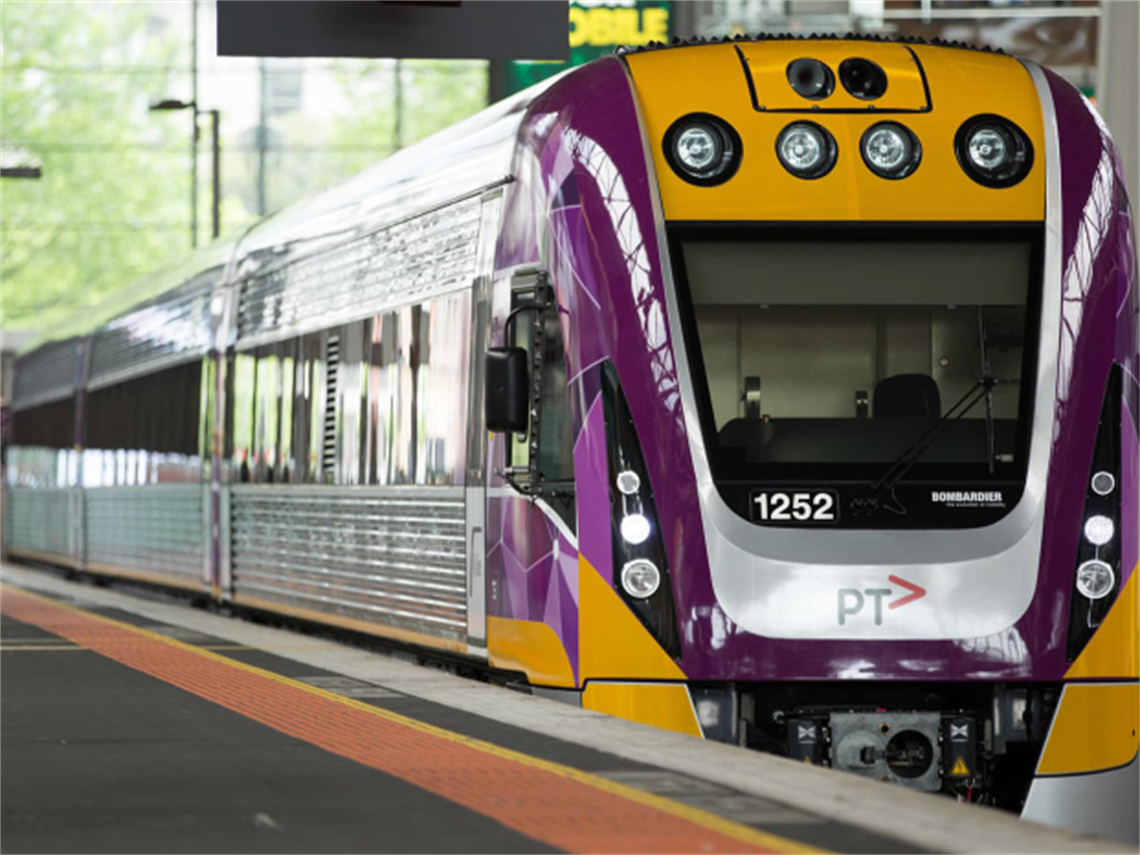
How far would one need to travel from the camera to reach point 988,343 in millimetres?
10391

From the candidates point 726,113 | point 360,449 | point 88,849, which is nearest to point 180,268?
point 360,449

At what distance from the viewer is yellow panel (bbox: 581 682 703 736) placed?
1010 cm

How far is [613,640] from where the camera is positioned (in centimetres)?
1014

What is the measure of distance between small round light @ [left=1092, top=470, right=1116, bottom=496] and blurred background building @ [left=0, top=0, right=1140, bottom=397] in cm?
4945

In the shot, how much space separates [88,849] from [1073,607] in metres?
4.69

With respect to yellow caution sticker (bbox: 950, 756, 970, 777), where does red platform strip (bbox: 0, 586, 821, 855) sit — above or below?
above

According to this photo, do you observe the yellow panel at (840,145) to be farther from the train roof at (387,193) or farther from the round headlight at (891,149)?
the train roof at (387,193)

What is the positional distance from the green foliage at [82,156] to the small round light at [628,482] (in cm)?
5770

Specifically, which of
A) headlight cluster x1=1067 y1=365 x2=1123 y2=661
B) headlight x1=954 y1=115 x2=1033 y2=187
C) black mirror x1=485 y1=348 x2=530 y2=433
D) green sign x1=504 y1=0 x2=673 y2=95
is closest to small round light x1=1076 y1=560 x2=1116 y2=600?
headlight cluster x1=1067 y1=365 x2=1123 y2=661

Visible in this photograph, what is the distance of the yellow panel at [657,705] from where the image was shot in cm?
1010

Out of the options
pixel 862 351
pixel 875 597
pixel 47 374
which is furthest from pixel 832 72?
pixel 47 374

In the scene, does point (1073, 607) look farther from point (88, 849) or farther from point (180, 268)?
point (180, 268)

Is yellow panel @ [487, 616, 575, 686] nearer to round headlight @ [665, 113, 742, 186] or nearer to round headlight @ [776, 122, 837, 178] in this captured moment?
round headlight @ [665, 113, 742, 186]

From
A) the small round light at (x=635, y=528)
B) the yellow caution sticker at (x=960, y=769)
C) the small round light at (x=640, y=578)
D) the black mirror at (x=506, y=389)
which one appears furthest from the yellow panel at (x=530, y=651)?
the yellow caution sticker at (x=960, y=769)
